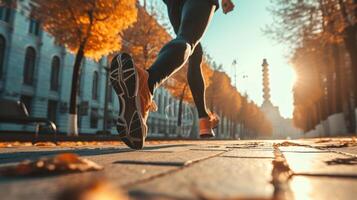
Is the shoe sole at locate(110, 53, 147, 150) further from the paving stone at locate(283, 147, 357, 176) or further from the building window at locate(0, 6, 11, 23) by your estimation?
the building window at locate(0, 6, 11, 23)

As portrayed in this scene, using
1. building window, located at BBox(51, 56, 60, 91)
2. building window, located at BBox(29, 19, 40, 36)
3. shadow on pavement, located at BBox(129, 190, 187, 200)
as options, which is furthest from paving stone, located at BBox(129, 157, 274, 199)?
building window, located at BBox(51, 56, 60, 91)

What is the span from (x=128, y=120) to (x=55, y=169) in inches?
39.1

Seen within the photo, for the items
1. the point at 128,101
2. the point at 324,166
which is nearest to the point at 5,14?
the point at 128,101

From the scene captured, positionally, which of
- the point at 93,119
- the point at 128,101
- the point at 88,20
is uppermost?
the point at 88,20

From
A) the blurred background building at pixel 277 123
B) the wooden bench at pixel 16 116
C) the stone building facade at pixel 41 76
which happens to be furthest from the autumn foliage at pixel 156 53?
the blurred background building at pixel 277 123

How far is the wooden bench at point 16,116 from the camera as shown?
242 inches

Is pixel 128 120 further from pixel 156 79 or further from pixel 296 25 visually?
pixel 296 25

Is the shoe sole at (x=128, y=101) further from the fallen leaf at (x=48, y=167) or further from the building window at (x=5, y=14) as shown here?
the building window at (x=5, y=14)

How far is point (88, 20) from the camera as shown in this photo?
41.1 feet

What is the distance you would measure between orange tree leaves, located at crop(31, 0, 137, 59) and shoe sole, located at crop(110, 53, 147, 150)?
36.7 feet

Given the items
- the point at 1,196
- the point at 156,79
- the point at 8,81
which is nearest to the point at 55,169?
the point at 1,196

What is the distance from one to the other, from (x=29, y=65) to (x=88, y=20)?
13.5 m

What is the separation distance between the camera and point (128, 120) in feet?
6.47

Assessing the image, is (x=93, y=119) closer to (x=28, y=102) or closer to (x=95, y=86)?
(x=95, y=86)
